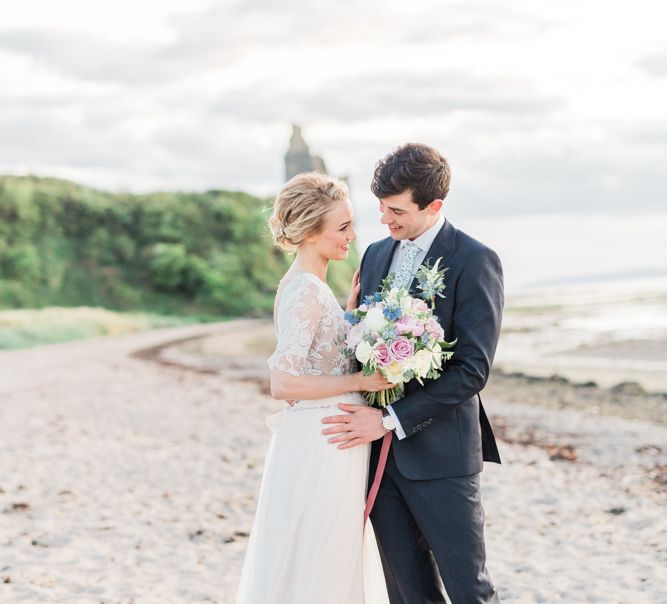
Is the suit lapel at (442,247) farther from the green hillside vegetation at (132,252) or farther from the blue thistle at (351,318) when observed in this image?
the green hillside vegetation at (132,252)

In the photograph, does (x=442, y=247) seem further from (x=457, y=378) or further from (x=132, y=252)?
(x=132, y=252)

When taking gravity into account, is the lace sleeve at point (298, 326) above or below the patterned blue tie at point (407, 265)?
below

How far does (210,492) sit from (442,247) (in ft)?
17.9

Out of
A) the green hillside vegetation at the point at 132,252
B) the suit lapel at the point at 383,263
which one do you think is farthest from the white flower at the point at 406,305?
the green hillside vegetation at the point at 132,252

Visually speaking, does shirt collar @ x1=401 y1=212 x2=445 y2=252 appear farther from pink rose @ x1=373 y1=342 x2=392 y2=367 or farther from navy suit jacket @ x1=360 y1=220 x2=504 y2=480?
pink rose @ x1=373 y1=342 x2=392 y2=367

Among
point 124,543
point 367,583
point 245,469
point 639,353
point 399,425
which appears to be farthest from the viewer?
point 639,353

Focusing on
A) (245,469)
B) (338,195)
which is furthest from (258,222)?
(338,195)

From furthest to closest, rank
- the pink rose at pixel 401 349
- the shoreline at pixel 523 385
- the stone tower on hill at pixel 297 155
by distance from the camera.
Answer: the stone tower on hill at pixel 297 155, the shoreline at pixel 523 385, the pink rose at pixel 401 349

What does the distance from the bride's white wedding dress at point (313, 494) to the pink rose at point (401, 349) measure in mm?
493

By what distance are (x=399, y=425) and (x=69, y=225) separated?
178ft

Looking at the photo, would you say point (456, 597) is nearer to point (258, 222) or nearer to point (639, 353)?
point (639, 353)

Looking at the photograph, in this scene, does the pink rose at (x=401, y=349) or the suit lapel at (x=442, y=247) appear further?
the suit lapel at (x=442, y=247)

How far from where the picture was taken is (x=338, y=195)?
11.9ft

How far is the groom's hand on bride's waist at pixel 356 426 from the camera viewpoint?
3.51 metres
